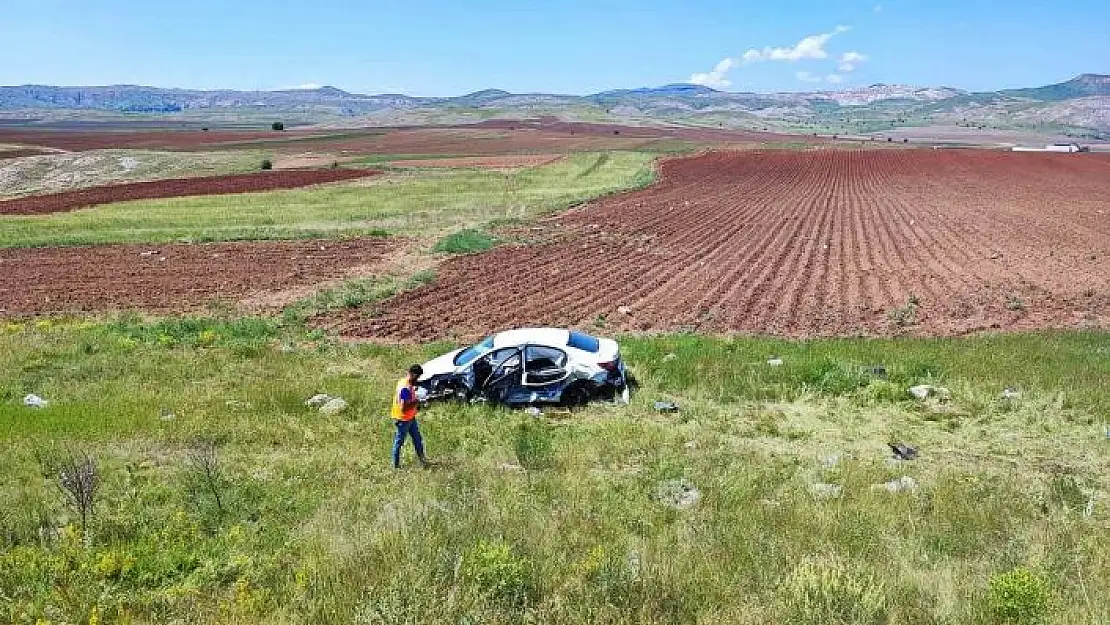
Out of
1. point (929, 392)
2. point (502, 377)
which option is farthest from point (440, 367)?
point (929, 392)

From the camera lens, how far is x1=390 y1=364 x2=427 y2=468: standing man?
11422 mm

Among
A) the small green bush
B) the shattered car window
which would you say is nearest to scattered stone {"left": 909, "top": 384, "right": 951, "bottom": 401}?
the shattered car window

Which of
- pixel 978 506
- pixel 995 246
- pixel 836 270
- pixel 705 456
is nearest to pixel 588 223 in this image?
pixel 836 270

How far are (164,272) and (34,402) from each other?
1575 cm

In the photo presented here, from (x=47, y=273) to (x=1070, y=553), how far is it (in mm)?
32304

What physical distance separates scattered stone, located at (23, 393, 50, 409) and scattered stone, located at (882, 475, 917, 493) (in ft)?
46.9

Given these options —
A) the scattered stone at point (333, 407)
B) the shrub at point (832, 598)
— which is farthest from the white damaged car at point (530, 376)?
the shrub at point (832, 598)

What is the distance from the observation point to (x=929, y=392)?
14656mm

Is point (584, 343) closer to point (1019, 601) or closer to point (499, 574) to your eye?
point (499, 574)

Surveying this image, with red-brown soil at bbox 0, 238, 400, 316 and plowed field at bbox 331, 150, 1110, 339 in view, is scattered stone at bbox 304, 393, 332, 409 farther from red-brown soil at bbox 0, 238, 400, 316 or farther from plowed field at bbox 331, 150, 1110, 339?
red-brown soil at bbox 0, 238, 400, 316

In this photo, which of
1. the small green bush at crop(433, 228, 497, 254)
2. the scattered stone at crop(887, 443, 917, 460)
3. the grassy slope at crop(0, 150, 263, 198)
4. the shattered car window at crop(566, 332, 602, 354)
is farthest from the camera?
the grassy slope at crop(0, 150, 263, 198)

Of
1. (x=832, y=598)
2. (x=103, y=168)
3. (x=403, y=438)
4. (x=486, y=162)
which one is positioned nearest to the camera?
(x=832, y=598)

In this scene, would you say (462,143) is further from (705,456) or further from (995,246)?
(705,456)

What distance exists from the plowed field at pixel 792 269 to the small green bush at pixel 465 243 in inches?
45.3
